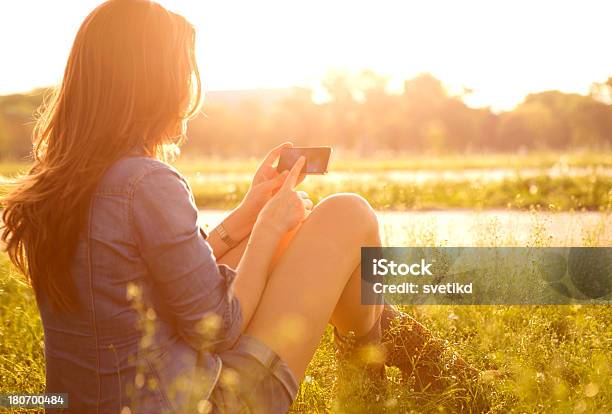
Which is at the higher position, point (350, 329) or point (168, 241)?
point (168, 241)

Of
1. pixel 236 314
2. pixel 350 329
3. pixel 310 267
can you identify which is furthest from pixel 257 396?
pixel 350 329

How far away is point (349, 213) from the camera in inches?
85.5

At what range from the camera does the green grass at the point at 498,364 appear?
2.39 meters

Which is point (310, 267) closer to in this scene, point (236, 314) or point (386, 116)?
point (236, 314)

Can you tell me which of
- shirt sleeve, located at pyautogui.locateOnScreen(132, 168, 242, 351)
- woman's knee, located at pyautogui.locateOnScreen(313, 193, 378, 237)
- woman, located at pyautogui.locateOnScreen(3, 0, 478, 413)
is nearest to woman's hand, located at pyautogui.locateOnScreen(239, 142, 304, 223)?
woman's knee, located at pyautogui.locateOnScreen(313, 193, 378, 237)

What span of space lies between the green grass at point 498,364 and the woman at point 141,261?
50 centimetres

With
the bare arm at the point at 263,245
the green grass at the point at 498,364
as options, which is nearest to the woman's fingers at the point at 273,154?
the bare arm at the point at 263,245

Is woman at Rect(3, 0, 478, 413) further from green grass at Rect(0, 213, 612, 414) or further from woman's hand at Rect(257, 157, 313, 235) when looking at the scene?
green grass at Rect(0, 213, 612, 414)

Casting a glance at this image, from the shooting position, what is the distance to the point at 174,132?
1.96 m

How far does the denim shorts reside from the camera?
1813 mm

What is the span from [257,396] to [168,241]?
Result: 20.5 inches

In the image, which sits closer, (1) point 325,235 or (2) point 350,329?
(1) point 325,235

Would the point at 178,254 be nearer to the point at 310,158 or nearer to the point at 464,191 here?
the point at 310,158

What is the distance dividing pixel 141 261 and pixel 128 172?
0.24 metres
